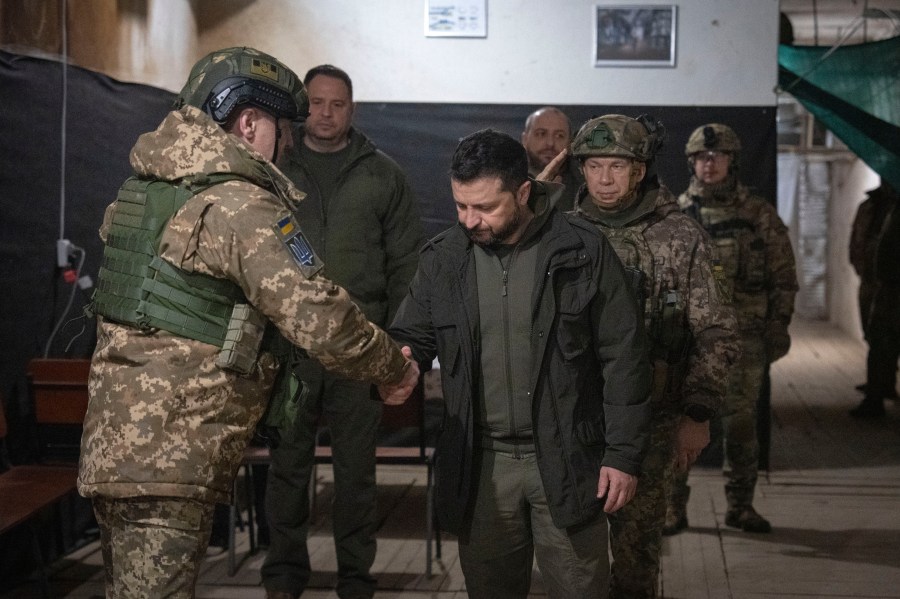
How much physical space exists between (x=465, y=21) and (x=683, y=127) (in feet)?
4.83

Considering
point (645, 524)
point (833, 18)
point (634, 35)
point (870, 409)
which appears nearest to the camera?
point (645, 524)

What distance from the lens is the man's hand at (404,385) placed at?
116 inches

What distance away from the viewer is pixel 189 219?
8.43 ft

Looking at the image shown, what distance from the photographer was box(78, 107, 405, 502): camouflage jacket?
8.42 feet

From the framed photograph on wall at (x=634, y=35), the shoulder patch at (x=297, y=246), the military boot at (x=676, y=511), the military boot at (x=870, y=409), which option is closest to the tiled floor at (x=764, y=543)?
the military boot at (x=676, y=511)

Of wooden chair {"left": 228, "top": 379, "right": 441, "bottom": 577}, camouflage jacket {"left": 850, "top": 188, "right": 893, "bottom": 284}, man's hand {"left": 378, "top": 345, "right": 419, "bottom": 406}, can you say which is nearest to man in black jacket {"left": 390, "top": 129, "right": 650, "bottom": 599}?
man's hand {"left": 378, "top": 345, "right": 419, "bottom": 406}

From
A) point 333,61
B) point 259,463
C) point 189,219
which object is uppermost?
point 333,61

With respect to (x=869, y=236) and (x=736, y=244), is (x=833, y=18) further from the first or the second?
(x=736, y=244)

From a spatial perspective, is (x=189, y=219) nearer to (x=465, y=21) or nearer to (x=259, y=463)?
(x=259, y=463)

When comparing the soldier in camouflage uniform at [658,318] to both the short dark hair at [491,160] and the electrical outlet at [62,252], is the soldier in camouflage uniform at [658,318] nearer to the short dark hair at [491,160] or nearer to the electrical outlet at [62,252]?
the short dark hair at [491,160]

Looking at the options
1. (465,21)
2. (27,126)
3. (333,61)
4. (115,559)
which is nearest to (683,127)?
(465,21)

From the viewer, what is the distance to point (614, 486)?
2.80 m

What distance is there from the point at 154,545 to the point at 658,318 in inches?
66.1

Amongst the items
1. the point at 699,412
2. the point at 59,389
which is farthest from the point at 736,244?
the point at 59,389
